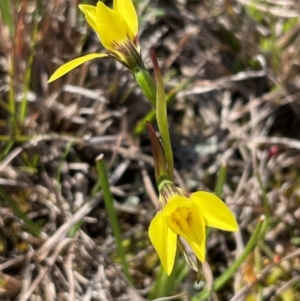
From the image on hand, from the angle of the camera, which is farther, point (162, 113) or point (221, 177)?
point (221, 177)

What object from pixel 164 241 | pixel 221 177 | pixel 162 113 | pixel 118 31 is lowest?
pixel 221 177

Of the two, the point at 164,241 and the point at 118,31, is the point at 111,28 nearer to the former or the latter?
the point at 118,31

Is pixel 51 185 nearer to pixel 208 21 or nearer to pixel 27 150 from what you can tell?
pixel 27 150

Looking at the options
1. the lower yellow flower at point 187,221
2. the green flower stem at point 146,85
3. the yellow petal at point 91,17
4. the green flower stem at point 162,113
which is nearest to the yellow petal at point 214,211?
the lower yellow flower at point 187,221

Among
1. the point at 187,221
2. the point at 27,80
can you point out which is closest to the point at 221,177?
the point at 187,221

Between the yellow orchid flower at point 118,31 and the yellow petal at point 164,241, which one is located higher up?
the yellow orchid flower at point 118,31

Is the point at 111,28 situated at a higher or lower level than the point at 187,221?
higher

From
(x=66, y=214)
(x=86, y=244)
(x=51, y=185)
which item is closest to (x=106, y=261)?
(x=86, y=244)

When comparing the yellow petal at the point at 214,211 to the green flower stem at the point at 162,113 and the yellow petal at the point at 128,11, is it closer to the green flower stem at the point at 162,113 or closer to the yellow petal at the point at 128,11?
the green flower stem at the point at 162,113

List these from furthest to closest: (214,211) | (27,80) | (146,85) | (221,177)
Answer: (27,80), (221,177), (146,85), (214,211)
